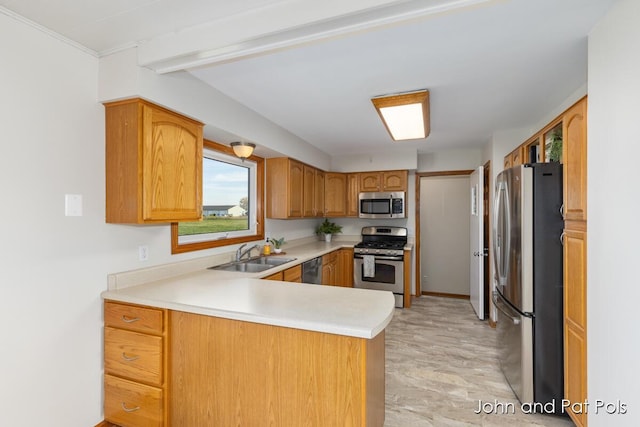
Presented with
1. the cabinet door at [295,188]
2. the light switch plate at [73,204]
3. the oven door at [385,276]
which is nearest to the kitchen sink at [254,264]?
the cabinet door at [295,188]

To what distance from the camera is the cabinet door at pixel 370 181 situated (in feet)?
16.0

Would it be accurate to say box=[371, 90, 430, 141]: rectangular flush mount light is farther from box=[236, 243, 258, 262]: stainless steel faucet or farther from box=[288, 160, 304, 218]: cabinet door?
box=[236, 243, 258, 262]: stainless steel faucet

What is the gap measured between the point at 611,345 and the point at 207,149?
121 inches

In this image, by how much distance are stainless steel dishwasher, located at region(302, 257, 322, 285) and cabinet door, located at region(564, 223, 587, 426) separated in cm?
223

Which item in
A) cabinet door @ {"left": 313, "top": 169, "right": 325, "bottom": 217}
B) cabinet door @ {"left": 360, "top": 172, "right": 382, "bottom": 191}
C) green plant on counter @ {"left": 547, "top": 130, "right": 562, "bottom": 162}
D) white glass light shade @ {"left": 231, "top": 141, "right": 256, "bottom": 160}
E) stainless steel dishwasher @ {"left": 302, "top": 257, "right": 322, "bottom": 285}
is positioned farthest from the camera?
cabinet door @ {"left": 360, "top": 172, "right": 382, "bottom": 191}

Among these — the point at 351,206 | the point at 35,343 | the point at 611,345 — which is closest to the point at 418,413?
the point at 611,345

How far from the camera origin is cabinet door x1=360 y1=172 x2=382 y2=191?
16.0ft

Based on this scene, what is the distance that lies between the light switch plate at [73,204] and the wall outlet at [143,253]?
464 mm

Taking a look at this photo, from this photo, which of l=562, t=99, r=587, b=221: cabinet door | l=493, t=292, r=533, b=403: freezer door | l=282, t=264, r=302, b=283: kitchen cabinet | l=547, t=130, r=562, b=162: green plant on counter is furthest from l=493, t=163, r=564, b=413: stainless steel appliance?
l=282, t=264, r=302, b=283: kitchen cabinet

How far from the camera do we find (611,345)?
1.42 meters

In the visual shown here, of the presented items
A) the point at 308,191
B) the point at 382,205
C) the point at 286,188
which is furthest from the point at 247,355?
the point at 382,205

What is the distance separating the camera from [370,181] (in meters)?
4.94

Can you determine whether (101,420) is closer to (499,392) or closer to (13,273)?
(13,273)

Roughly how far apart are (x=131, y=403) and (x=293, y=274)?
160cm
